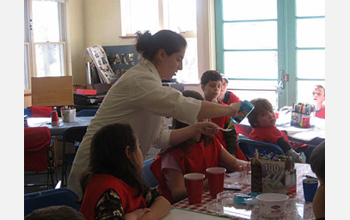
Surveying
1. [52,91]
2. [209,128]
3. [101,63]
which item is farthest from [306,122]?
[101,63]

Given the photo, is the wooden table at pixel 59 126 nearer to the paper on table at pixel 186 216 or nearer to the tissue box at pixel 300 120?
the tissue box at pixel 300 120

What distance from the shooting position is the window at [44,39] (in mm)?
6449

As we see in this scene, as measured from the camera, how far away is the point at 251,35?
5.94m

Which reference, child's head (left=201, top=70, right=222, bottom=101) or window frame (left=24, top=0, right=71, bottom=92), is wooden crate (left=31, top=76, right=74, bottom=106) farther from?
child's head (left=201, top=70, right=222, bottom=101)

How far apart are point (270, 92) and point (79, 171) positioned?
4284 millimetres

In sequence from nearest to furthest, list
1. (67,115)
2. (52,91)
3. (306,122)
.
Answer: (306,122), (67,115), (52,91)

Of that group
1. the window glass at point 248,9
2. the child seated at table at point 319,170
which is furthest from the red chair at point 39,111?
the child seated at table at point 319,170

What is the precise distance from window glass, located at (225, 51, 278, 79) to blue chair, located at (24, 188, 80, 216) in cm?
450

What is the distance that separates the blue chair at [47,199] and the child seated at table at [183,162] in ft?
1.84

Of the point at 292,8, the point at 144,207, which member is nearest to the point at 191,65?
the point at 292,8

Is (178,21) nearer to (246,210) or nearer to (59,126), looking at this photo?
(59,126)

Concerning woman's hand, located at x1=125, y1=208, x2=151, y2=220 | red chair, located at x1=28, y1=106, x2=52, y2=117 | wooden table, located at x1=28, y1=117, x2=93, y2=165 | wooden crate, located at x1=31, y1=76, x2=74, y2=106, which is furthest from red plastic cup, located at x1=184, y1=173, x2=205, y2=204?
wooden crate, located at x1=31, y1=76, x2=74, y2=106

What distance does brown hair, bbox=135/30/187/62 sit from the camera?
2057mm

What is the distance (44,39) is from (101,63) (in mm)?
965
